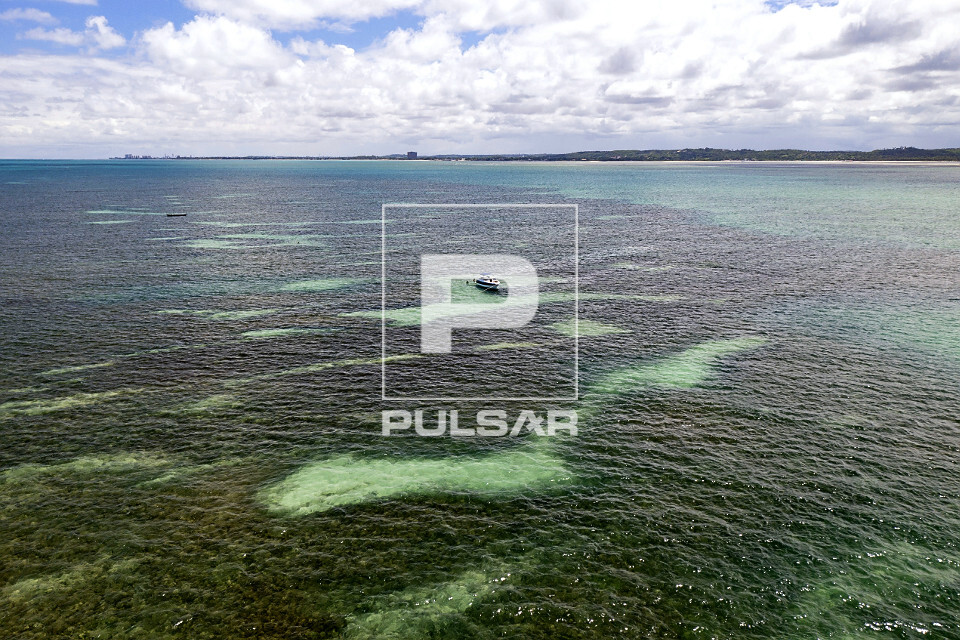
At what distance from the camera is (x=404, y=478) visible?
52750 mm

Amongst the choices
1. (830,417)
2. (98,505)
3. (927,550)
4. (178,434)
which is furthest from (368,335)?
(927,550)

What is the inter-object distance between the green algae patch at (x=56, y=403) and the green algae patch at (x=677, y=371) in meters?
56.1

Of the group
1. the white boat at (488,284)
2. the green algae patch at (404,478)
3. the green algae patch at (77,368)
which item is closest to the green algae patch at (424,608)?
the green algae patch at (404,478)

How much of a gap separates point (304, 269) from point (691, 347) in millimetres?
87283

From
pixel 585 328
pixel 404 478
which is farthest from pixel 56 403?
pixel 585 328

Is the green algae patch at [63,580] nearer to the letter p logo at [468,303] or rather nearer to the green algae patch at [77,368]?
the green algae patch at [77,368]

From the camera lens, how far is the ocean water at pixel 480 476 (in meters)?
38.2

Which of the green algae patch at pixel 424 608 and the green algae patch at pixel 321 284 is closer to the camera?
the green algae patch at pixel 424 608

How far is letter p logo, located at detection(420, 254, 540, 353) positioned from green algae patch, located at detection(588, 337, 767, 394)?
23.7m

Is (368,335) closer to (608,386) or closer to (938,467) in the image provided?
(608,386)

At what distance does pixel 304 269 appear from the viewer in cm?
13112

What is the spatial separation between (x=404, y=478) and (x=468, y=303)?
183 feet

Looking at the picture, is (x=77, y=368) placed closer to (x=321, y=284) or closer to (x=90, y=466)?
(x=90, y=466)

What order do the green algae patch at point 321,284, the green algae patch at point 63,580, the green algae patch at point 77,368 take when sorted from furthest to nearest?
the green algae patch at point 321,284
the green algae patch at point 77,368
the green algae patch at point 63,580
